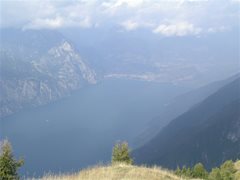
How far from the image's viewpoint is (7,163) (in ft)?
56.7

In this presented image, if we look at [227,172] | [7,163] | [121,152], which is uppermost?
[121,152]

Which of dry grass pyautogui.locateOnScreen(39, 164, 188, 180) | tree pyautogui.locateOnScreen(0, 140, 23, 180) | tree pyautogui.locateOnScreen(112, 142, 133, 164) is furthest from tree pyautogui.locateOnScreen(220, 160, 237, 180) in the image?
tree pyautogui.locateOnScreen(0, 140, 23, 180)

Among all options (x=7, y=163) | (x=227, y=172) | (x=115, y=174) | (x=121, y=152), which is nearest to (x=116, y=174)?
(x=115, y=174)

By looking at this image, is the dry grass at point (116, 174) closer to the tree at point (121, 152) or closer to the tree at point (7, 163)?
the tree at point (7, 163)

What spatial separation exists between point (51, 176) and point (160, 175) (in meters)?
4.53

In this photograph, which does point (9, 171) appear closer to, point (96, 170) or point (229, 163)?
point (96, 170)

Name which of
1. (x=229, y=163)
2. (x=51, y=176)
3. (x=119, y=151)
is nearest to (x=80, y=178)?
(x=51, y=176)

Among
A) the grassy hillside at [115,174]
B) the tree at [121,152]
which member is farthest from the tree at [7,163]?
the tree at [121,152]

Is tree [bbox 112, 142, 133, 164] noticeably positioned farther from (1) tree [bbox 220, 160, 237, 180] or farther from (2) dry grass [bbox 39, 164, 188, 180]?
(2) dry grass [bbox 39, 164, 188, 180]

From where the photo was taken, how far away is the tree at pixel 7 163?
1614 centimetres

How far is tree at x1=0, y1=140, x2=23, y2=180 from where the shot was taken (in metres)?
16.1

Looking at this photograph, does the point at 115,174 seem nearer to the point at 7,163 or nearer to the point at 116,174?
the point at 116,174

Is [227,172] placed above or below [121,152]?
below

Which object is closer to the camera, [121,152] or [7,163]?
[7,163]
